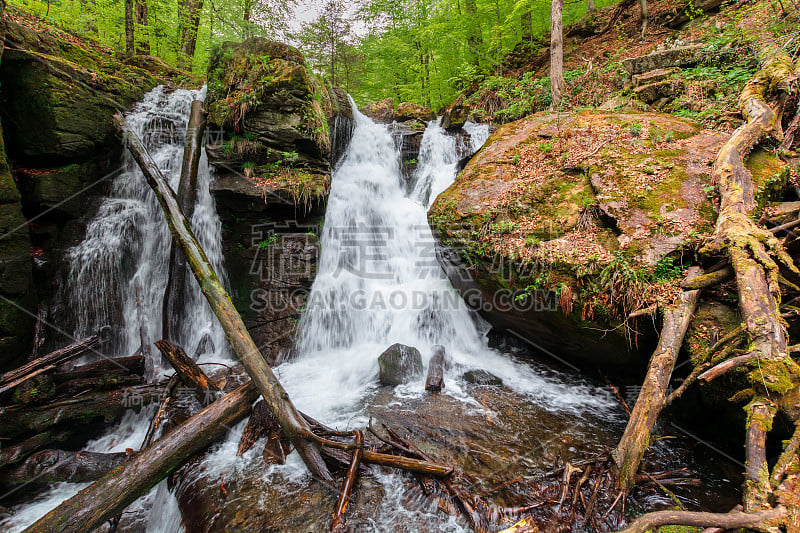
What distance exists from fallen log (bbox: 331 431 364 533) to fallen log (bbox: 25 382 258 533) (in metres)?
1.59

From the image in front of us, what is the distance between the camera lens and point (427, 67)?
1545 cm

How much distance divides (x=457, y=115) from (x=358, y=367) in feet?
31.8

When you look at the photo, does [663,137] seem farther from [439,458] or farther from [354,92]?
[354,92]

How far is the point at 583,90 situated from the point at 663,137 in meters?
4.84

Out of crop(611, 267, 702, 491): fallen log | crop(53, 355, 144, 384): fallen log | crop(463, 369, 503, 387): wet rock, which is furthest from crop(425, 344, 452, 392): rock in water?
crop(53, 355, 144, 384): fallen log

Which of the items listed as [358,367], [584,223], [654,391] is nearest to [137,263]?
[358,367]

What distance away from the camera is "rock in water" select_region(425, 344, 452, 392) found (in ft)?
15.8

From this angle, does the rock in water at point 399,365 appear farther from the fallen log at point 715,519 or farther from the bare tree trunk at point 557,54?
the bare tree trunk at point 557,54

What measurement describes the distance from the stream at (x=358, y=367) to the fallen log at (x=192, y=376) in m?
0.71

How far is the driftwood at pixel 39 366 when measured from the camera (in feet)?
11.9

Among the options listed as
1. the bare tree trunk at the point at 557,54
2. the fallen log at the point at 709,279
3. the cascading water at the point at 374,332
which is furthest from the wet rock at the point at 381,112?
the fallen log at the point at 709,279

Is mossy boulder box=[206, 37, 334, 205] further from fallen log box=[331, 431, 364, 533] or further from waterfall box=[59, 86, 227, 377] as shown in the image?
fallen log box=[331, 431, 364, 533]

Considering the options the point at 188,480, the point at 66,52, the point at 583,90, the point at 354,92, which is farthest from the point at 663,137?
the point at 354,92

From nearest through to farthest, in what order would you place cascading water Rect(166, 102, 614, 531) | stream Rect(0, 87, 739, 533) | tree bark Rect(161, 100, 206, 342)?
stream Rect(0, 87, 739, 533) < cascading water Rect(166, 102, 614, 531) < tree bark Rect(161, 100, 206, 342)
